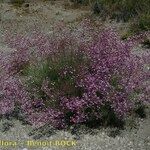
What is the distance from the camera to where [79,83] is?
7582mm

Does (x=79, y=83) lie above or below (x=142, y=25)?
above

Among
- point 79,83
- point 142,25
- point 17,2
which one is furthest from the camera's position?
point 17,2

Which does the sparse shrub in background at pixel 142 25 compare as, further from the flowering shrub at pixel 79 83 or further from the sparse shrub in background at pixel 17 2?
the sparse shrub in background at pixel 17 2

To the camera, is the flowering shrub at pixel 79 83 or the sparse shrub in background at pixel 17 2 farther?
the sparse shrub in background at pixel 17 2

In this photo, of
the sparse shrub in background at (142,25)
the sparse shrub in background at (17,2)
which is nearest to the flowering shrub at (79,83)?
the sparse shrub in background at (142,25)

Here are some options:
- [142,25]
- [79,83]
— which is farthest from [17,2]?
[79,83]

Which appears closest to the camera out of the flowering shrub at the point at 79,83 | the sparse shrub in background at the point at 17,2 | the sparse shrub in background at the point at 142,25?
the flowering shrub at the point at 79,83

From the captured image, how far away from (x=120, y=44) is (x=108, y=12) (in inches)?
295

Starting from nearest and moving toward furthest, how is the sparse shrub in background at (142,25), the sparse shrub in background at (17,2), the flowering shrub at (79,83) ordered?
1. the flowering shrub at (79,83)
2. the sparse shrub in background at (142,25)
3. the sparse shrub in background at (17,2)

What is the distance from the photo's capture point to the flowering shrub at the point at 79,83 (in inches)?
290

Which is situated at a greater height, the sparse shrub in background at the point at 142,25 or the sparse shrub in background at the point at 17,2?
the sparse shrub in background at the point at 142,25

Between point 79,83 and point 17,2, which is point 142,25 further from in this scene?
point 17,2

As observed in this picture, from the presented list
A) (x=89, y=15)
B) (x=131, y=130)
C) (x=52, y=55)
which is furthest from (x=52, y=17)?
(x=131, y=130)

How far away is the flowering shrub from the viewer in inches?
290
